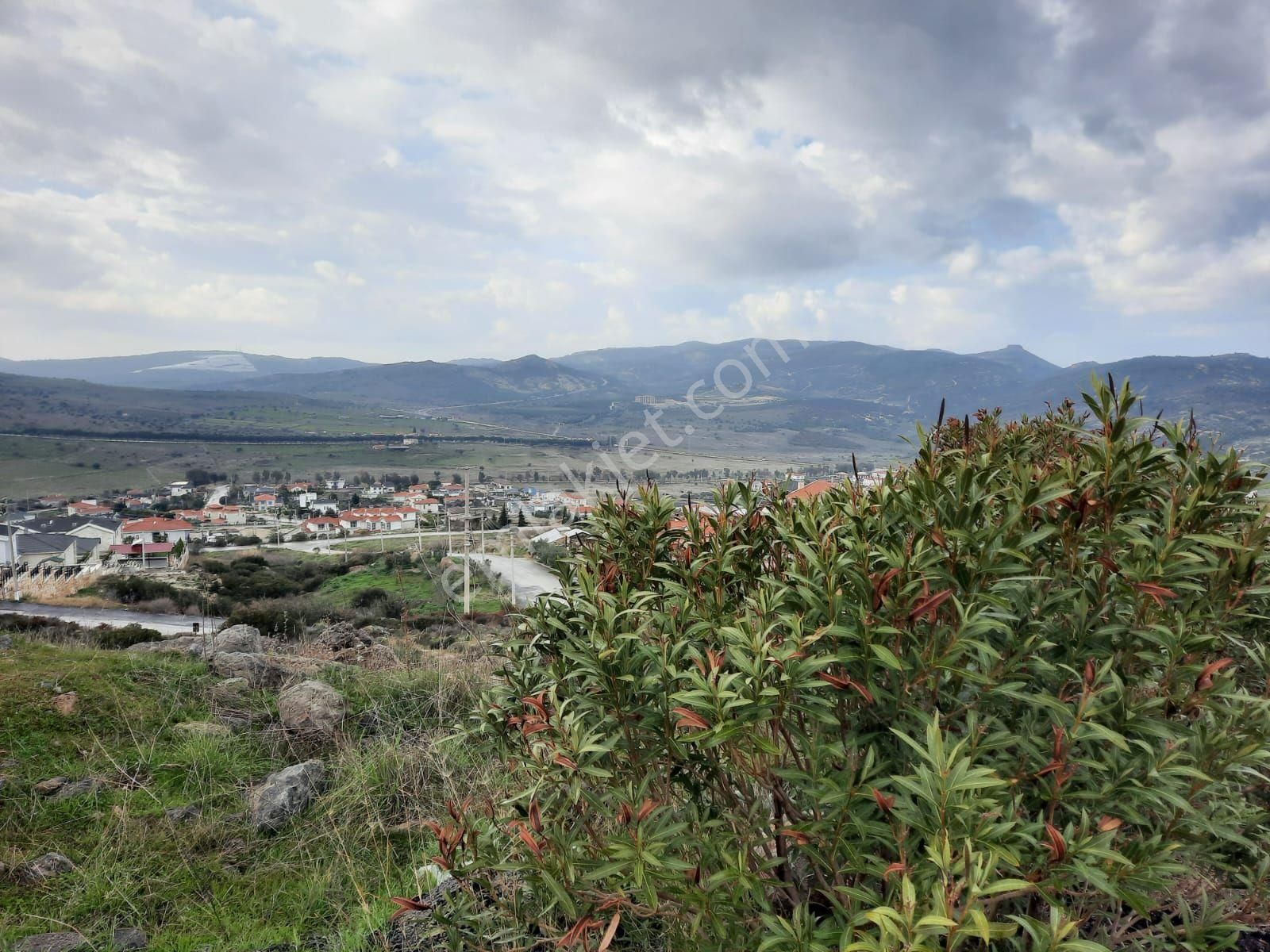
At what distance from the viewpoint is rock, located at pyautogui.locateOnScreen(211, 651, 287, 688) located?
20.8 ft

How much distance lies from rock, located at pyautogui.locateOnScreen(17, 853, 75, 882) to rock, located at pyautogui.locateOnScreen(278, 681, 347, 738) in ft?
5.59

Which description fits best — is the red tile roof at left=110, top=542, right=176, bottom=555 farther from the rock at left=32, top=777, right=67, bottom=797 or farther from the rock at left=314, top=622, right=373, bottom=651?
the rock at left=32, top=777, right=67, bottom=797

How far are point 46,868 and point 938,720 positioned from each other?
15.2 ft

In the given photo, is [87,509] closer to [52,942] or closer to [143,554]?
[143,554]

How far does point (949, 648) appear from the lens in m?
1.39

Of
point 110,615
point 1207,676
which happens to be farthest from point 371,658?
point 110,615

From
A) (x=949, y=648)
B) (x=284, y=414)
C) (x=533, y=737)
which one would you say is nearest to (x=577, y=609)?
(x=533, y=737)

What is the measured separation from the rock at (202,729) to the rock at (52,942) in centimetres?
196

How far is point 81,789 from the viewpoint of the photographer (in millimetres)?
4250

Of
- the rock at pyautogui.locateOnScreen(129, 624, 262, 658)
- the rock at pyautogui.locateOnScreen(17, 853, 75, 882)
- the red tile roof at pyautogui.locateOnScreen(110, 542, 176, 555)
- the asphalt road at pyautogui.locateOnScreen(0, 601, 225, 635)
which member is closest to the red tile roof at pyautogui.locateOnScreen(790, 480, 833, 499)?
the rock at pyautogui.locateOnScreen(17, 853, 75, 882)

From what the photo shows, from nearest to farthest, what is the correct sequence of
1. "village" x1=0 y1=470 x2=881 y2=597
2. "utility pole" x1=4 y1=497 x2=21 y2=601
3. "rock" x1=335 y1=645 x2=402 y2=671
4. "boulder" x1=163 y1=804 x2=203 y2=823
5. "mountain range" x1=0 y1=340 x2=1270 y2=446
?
"boulder" x1=163 y1=804 x2=203 y2=823 → "rock" x1=335 y1=645 x2=402 y2=671 → "utility pole" x1=4 y1=497 x2=21 y2=601 → "village" x1=0 y1=470 x2=881 y2=597 → "mountain range" x1=0 y1=340 x2=1270 y2=446

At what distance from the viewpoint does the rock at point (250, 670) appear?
633 cm

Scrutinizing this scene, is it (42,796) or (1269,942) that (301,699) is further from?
(1269,942)

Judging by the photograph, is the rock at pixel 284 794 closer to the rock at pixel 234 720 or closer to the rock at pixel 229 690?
the rock at pixel 234 720
